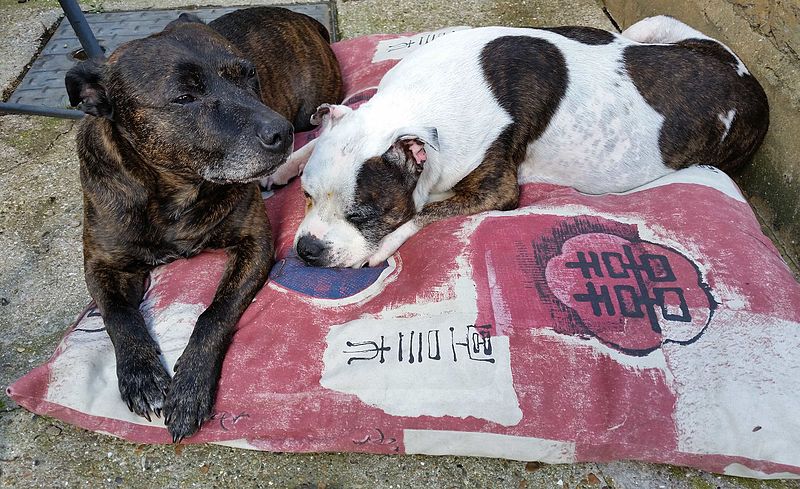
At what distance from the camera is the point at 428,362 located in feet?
9.06

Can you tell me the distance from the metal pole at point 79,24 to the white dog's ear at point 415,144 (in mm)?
2680

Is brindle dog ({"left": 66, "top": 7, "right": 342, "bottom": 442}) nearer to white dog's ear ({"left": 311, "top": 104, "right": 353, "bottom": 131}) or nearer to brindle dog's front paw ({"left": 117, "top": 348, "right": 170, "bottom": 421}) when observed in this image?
brindle dog's front paw ({"left": 117, "top": 348, "right": 170, "bottom": 421})

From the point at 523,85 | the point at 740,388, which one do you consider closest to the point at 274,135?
the point at 523,85

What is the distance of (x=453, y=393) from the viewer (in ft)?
8.80

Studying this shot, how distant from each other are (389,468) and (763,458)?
1.46 meters

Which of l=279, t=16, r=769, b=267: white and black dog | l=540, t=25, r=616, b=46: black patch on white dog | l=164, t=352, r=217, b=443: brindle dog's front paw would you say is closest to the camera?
l=164, t=352, r=217, b=443: brindle dog's front paw

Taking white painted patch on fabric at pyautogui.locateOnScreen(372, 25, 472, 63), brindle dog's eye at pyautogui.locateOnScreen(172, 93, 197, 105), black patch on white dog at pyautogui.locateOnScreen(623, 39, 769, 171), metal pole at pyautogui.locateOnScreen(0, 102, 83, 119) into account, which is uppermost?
brindle dog's eye at pyautogui.locateOnScreen(172, 93, 197, 105)

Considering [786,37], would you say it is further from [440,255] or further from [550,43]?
[440,255]

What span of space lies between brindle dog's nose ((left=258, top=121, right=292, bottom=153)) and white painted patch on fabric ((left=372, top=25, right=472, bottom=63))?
221 cm

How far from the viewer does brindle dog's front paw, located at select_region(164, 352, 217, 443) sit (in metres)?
2.75

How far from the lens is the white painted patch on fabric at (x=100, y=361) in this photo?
9.29 ft

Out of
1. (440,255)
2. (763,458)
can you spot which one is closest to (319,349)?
(440,255)

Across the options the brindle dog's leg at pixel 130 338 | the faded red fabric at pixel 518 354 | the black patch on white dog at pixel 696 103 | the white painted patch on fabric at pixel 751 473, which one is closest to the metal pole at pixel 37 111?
the brindle dog's leg at pixel 130 338

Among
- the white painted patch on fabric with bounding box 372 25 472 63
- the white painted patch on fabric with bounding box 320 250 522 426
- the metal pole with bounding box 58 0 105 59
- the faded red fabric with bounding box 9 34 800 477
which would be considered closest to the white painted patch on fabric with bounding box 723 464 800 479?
the faded red fabric with bounding box 9 34 800 477
